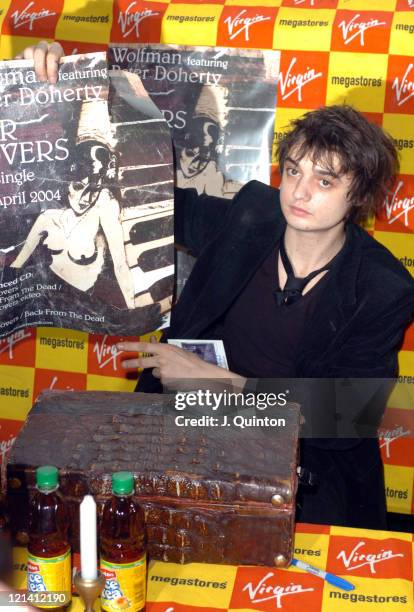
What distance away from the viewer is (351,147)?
7.34 feet

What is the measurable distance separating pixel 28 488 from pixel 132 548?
0.93 ft

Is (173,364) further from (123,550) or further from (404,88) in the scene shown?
(404,88)

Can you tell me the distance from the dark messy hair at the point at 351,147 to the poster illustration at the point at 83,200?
14.3 inches

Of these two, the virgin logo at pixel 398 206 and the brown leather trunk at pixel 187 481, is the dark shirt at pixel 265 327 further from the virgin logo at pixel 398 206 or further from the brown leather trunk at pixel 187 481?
the brown leather trunk at pixel 187 481

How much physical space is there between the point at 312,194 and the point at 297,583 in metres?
1.02

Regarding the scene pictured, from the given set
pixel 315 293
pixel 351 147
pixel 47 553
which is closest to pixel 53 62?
pixel 351 147

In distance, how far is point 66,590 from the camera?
1470mm

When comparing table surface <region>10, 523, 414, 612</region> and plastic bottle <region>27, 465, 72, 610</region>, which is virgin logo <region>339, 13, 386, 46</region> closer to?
table surface <region>10, 523, 414, 612</region>

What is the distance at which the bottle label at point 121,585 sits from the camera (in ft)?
4.66

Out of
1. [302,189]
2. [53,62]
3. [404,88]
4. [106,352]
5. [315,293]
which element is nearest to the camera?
[53,62]

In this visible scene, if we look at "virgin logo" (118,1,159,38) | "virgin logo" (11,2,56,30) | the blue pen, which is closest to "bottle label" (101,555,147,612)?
the blue pen

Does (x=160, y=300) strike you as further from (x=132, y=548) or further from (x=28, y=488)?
(x=132, y=548)

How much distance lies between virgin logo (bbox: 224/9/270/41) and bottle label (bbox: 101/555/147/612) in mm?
1713

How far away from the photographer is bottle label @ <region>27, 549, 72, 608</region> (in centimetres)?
144
